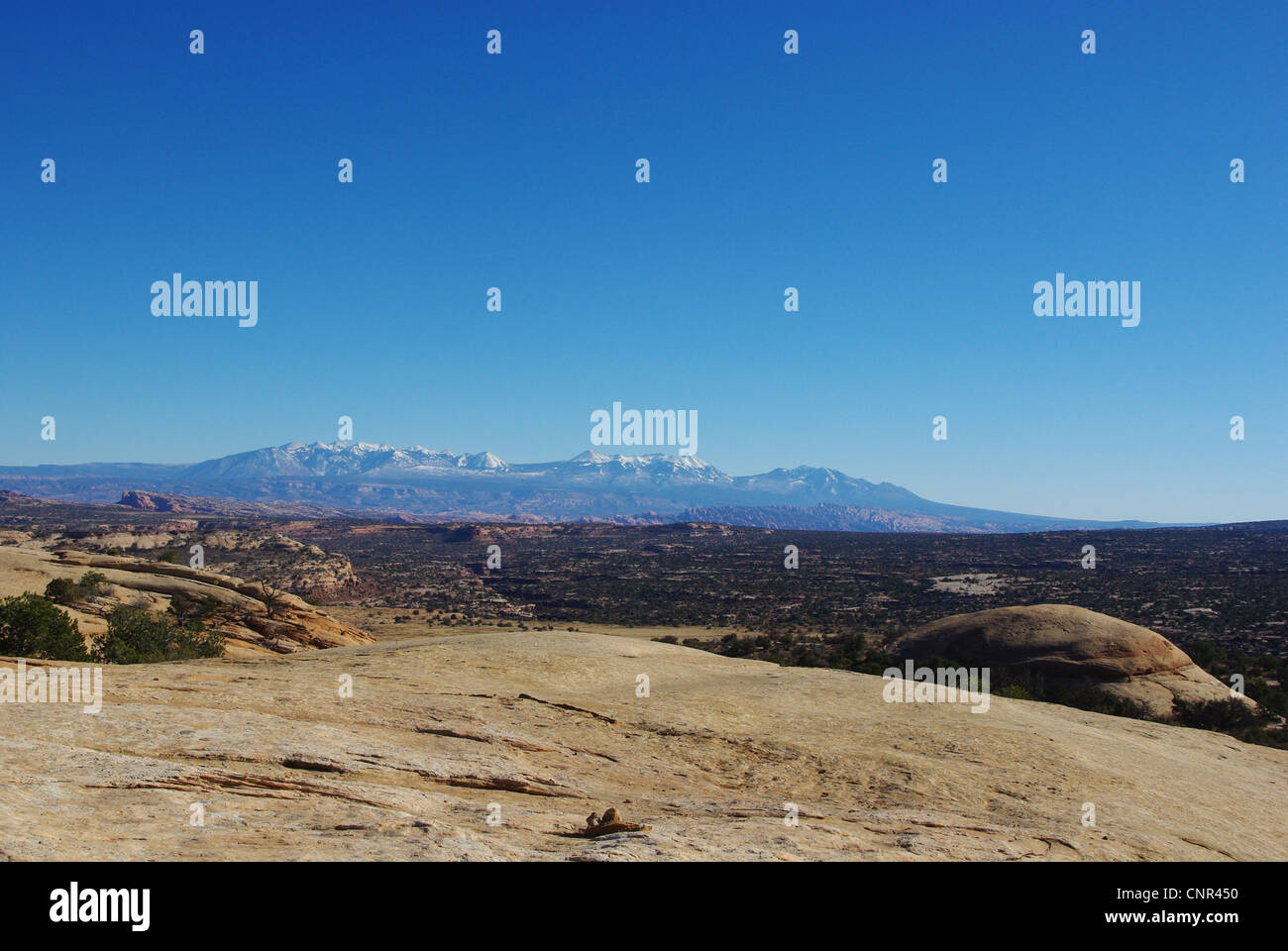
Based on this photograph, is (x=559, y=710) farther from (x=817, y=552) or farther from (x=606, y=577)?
(x=817, y=552)

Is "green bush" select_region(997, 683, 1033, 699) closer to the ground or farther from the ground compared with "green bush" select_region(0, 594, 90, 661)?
closer to the ground

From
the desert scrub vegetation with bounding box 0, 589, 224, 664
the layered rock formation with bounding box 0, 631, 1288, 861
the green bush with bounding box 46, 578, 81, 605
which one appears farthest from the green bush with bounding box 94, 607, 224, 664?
the layered rock formation with bounding box 0, 631, 1288, 861

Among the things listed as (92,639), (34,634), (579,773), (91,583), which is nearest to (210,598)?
(91,583)

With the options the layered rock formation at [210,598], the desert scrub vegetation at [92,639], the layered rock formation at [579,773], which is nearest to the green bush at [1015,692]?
the layered rock formation at [579,773]

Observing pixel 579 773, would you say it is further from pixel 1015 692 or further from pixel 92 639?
pixel 92 639

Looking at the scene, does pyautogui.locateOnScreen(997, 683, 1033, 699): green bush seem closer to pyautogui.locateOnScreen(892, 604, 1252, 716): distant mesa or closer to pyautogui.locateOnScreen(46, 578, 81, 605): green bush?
pyautogui.locateOnScreen(892, 604, 1252, 716): distant mesa
